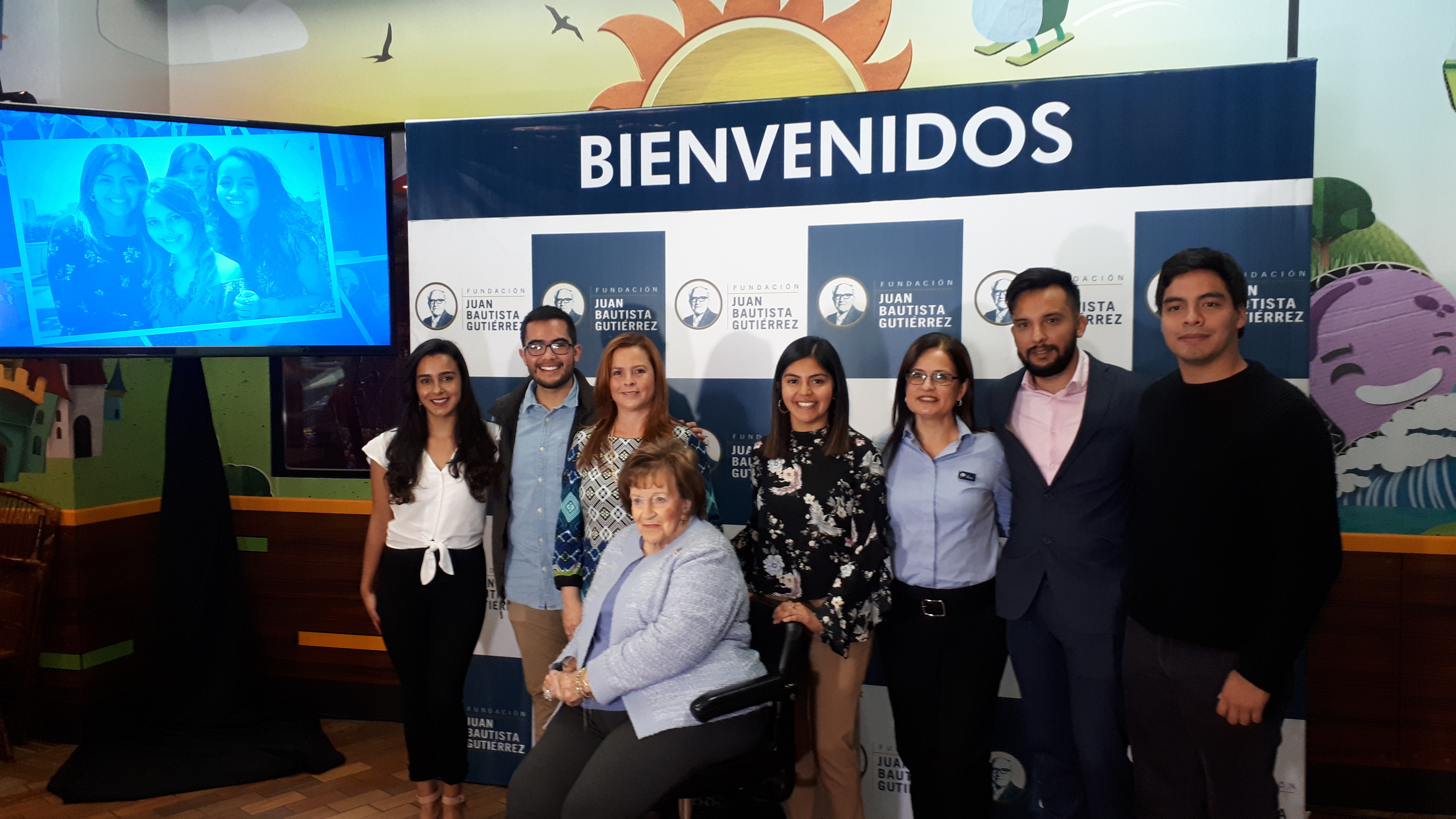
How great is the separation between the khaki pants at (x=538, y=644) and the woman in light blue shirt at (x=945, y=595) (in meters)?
1.09

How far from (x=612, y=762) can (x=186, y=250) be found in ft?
8.73

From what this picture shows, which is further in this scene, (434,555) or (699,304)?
(699,304)

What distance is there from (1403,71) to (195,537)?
199 inches

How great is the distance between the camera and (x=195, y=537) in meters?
3.53

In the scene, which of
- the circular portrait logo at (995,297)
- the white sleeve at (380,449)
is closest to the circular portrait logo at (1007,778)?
the circular portrait logo at (995,297)

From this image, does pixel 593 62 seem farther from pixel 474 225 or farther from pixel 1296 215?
pixel 1296 215

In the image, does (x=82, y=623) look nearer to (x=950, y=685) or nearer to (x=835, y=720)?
(x=835, y=720)

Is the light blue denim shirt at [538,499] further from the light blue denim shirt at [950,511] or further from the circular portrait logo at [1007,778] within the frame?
the circular portrait logo at [1007,778]

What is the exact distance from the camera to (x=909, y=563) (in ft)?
7.95

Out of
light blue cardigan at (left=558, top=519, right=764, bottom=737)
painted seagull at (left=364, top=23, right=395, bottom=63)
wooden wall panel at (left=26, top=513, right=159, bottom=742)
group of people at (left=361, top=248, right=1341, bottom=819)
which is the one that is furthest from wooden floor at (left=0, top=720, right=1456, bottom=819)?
painted seagull at (left=364, top=23, right=395, bottom=63)

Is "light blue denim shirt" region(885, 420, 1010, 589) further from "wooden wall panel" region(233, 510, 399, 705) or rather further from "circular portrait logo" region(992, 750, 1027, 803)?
"wooden wall panel" region(233, 510, 399, 705)

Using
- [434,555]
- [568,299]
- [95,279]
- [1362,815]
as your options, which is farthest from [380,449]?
[1362,815]

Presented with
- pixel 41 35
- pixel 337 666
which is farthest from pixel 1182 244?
pixel 41 35

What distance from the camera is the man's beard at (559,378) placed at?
275 centimetres
